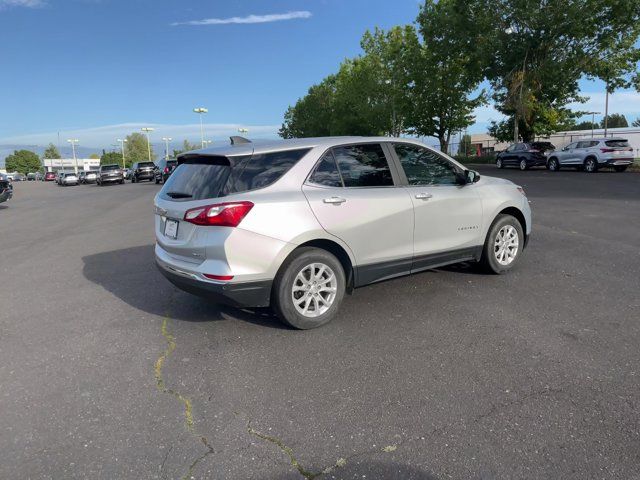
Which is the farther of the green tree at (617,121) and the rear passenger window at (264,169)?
the green tree at (617,121)

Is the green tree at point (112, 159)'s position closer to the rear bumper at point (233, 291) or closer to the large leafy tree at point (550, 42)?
the large leafy tree at point (550, 42)

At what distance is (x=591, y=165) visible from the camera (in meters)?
23.8

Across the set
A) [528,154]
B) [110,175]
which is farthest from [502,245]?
[110,175]

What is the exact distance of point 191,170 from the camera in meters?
4.55

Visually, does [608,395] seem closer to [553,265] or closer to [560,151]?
[553,265]

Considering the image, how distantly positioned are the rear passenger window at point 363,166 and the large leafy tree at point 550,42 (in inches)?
1007

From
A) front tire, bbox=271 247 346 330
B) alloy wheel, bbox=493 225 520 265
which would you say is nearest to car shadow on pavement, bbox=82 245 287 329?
front tire, bbox=271 247 346 330

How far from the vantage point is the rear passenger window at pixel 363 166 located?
459 centimetres

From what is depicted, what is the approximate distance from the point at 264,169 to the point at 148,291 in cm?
246

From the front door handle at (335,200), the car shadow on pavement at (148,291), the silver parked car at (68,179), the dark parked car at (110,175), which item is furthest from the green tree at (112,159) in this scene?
the front door handle at (335,200)

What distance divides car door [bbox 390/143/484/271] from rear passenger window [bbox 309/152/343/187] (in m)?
0.81

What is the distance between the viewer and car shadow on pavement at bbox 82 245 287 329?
15.6ft

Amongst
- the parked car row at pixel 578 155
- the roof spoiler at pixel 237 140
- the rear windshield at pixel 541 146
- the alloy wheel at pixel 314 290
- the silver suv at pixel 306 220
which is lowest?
the alloy wheel at pixel 314 290

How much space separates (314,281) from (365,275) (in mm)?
568
